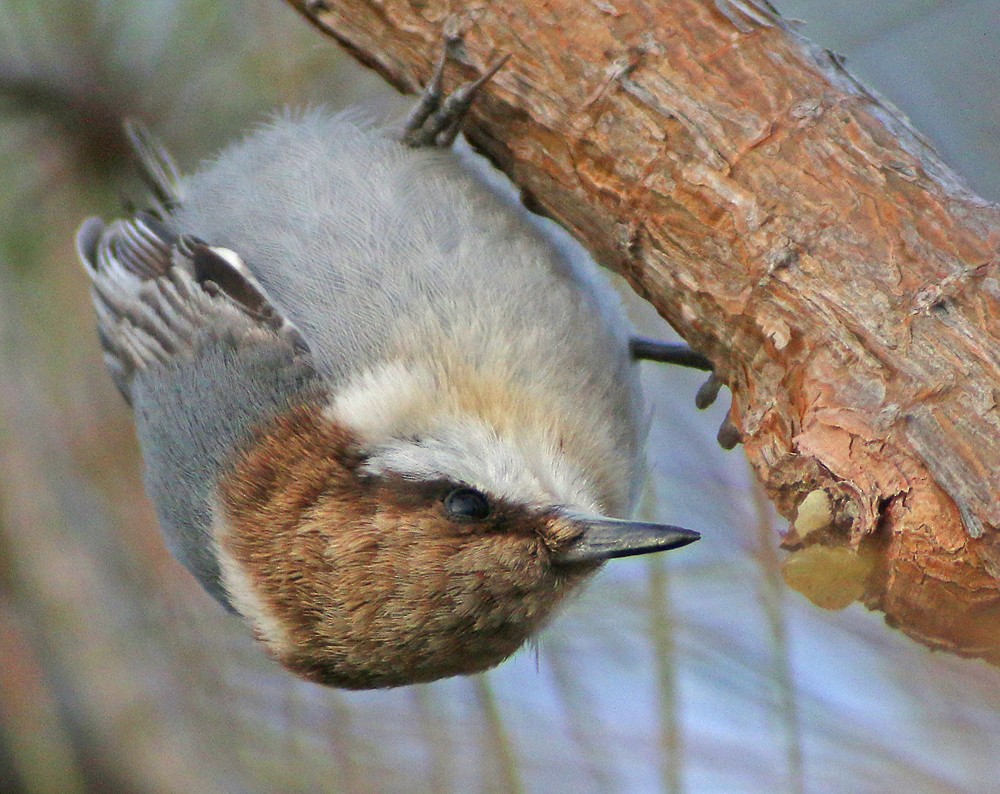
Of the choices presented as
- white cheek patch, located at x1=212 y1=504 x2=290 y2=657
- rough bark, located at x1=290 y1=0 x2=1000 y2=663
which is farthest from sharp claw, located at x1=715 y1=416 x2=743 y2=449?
white cheek patch, located at x1=212 y1=504 x2=290 y2=657

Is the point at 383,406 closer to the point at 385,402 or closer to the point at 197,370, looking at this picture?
the point at 385,402

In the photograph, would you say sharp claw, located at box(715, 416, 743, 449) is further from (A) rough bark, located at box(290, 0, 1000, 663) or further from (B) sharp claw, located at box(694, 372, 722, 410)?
(A) rough bark, located at box(290, 0, 1000, 663)

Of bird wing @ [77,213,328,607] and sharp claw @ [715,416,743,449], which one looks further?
sharp claw @ [715,416,743,449]

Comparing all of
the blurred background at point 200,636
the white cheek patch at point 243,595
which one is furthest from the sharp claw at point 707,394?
the white cheek patch at point 243,595

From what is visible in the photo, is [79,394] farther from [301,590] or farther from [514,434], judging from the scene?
[514,434]

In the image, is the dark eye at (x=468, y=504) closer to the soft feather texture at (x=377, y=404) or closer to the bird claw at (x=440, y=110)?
the soft feather texture at (x=377, y=404)

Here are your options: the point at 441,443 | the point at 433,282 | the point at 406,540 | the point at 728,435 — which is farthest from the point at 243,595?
the point at 728,435

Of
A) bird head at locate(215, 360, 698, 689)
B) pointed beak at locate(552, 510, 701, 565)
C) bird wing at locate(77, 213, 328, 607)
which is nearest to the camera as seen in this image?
pointed beak at locate(552, 510, 701, 565)

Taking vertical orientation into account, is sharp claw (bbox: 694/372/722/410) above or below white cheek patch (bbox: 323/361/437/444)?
above

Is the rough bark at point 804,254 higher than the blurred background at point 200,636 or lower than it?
higher
